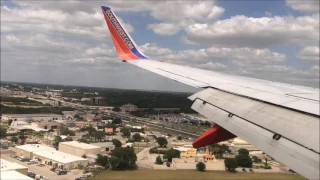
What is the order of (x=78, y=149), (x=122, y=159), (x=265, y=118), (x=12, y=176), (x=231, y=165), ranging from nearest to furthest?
(x=265, y=118) → (x=12, y=176) → (x=122, y=159) → (x=231, y=165) → (x=78, y=149)

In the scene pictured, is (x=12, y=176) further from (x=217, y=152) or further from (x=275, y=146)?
(x=275, y=146)

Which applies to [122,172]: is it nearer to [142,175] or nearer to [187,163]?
[142,175]

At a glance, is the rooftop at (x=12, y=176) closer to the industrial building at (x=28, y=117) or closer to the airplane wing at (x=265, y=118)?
the airplane wing at (x=265, y=118)

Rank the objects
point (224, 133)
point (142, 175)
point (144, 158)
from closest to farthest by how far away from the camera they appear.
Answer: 1. point (224, 133)
2. point (142, 175)
3. point (144, 158)

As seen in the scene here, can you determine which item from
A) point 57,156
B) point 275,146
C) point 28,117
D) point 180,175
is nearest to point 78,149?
point 57,156

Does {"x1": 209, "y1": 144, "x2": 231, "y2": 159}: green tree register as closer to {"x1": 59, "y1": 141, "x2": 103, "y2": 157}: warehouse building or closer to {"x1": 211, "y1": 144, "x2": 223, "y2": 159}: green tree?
{"x1": 211, "y1": 144, "x2": 223, "y2": 159}: green tree

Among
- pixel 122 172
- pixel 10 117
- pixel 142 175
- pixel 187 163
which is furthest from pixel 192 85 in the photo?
pixel 10 117

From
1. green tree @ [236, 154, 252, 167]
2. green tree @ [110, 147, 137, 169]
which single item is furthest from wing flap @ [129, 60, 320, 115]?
green tree @ [236, 154, 252, 167]
